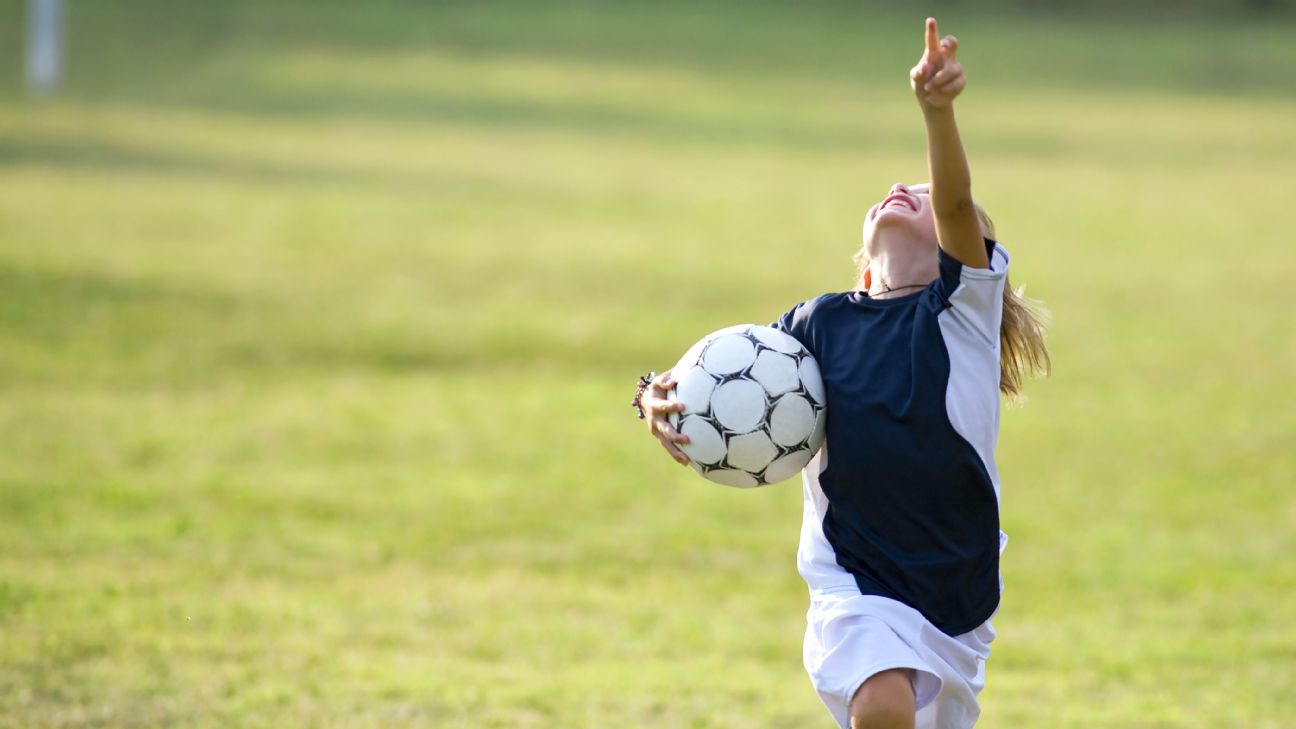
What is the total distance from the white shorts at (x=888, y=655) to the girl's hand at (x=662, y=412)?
1.63 ft

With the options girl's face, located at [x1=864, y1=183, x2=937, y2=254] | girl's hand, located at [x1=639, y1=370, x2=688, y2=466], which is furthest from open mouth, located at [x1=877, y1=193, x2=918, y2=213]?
girl's hand, located at [x1=639, y1=370, x2=688, y2=466]

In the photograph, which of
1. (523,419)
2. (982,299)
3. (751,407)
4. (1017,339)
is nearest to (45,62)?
(523,419)

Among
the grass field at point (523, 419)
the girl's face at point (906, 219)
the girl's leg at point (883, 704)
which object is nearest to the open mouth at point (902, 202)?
the girl's face at point (906, 219)

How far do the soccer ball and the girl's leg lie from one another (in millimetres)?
553

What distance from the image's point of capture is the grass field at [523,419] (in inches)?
246

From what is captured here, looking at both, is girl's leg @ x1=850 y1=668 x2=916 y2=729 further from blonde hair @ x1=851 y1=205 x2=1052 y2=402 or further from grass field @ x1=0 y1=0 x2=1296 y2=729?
grass field @ x1=0 y1=0 x2=1296 y2=729

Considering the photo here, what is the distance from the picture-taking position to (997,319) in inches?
156

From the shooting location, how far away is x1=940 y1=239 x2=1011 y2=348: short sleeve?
387 centimetres

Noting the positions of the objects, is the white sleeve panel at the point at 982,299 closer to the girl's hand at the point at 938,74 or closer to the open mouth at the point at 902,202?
the open mouth at the point at 902,202

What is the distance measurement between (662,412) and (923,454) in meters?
0.67

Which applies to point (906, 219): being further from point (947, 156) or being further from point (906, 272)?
point (947, 156)

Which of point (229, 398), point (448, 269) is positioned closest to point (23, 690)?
point (229, 398)

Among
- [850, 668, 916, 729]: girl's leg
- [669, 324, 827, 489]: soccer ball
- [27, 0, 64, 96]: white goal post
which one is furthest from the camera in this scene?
[27, 0, 64, 96]: white goal post

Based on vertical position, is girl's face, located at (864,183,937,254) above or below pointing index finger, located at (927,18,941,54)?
below
